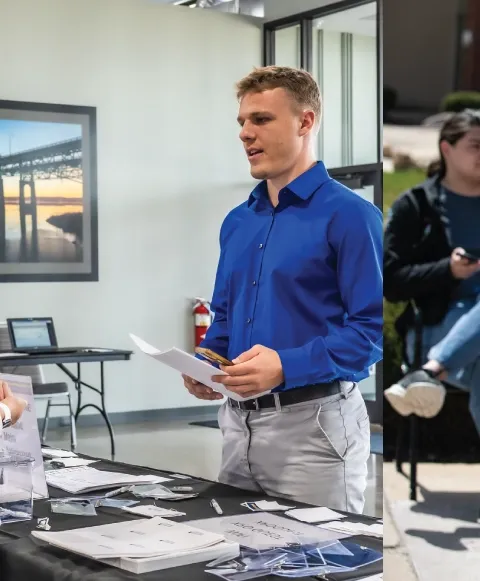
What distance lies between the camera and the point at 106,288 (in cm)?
944

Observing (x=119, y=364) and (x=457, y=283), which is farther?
(x=119, y=364)

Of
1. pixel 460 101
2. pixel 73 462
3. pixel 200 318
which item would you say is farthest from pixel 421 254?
pixel 200 318

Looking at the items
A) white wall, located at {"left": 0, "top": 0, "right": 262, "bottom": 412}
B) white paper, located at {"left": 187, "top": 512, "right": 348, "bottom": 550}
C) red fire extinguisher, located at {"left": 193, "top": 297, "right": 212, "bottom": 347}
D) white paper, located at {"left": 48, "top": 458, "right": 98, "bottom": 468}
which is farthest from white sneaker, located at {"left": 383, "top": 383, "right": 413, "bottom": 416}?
red fire extinguisher, located at {"left": 193, "top": 297, "right": 212, "bottom": 347}

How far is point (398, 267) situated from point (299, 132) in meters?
1.38

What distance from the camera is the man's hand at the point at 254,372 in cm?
186

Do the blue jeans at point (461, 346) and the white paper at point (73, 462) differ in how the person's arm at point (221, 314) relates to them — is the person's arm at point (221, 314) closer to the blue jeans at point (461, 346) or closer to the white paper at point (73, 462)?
the white paper at point (73, 462)

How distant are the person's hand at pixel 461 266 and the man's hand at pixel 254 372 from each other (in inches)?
44.7

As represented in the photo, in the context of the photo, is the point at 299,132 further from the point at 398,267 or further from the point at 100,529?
the point at 398,267

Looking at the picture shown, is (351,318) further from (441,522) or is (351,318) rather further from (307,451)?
(441,522)

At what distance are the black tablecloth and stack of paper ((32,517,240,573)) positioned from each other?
14mm

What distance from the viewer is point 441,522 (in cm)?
73

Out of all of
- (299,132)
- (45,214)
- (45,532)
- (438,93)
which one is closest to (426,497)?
(438,93)

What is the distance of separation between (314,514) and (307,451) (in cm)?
26

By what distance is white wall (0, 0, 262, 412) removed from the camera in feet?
30.1
